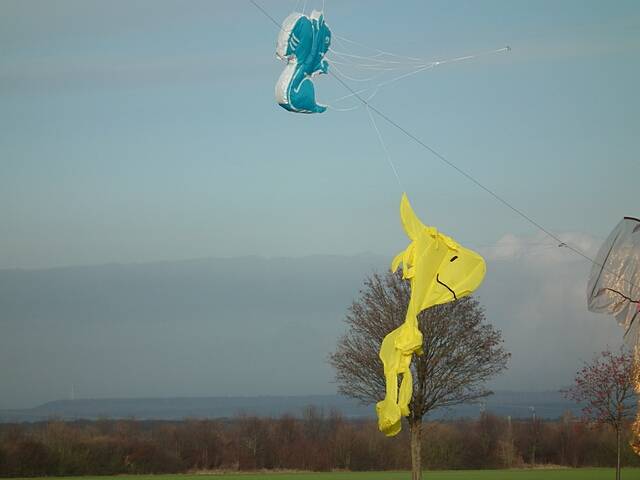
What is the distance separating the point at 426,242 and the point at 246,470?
43.6 metres

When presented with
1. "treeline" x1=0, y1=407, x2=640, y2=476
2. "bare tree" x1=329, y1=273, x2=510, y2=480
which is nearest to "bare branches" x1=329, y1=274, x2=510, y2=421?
"bare tree" x1=329, y1=273, x2=510, y2=480

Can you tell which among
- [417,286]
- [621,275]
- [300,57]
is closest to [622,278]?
→ [621,275]

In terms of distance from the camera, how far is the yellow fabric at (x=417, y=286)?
49.1ft

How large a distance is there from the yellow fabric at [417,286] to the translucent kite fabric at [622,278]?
3741mm

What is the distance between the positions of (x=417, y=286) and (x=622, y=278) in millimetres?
4811

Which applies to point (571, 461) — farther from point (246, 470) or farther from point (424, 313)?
point (424, 313)

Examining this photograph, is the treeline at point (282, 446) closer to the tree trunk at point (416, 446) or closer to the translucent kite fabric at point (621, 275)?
the tree trunk at point (416, 446)

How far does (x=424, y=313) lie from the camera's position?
3709 centimetres

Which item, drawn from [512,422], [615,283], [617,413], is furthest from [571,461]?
[615,283]

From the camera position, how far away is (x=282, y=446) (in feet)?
196

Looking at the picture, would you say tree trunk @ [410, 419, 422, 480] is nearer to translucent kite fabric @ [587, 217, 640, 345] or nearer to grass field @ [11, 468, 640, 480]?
grass field @ [11, 468, 640, 480]

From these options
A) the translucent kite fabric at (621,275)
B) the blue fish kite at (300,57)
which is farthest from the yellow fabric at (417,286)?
the translucent kite fabric at (621,275)

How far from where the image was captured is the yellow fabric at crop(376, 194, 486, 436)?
49.1 feet

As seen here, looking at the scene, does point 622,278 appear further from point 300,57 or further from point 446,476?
point 446,476
